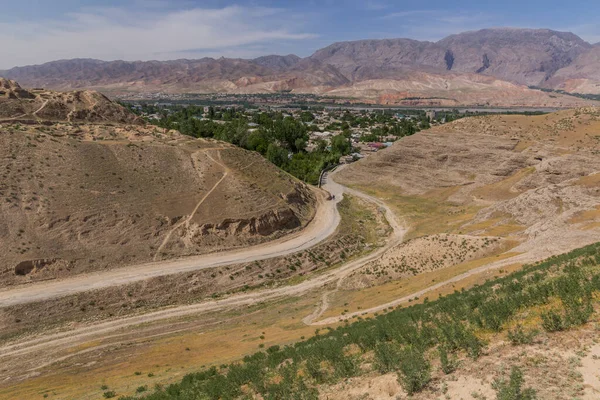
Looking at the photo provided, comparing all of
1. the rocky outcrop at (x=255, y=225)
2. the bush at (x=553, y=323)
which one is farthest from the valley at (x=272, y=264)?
the rocky outcrop at (x=255, y=225)

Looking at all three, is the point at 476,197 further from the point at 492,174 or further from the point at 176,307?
the point at 176,307

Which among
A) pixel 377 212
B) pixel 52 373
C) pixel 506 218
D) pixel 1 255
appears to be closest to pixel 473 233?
pixel 506 218

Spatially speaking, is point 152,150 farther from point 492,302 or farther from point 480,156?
point 480,156

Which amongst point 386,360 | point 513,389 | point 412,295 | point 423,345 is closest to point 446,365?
point 386,360

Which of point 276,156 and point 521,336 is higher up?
point 521,336

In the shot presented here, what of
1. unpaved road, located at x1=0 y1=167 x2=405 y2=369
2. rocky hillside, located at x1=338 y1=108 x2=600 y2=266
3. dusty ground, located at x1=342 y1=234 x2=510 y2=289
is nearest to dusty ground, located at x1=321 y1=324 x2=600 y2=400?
dusty ground, located at x1=342 y1=234 x2=510 y2=289

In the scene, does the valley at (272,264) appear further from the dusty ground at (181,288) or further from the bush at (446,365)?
the bush at (446,365)

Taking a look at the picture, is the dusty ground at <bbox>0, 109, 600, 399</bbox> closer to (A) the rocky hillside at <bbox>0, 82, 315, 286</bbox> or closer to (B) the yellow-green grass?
(B) the yellow-green grass
